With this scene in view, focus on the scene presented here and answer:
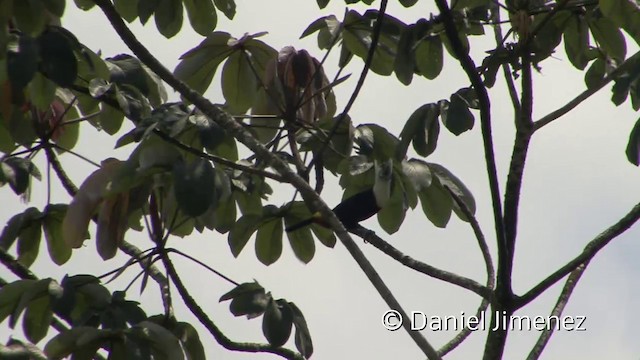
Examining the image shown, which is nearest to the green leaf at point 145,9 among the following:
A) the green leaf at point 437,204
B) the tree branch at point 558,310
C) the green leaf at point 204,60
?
the green leaf at point 204,60

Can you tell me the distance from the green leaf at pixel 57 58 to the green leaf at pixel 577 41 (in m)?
1.78

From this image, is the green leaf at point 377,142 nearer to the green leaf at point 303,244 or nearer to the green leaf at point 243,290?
the green leaf at point 303,244

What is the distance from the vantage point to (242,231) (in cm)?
325

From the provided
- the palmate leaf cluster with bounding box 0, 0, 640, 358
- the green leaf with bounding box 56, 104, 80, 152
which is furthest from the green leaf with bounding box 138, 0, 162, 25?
the green leaf with bounding box 56, 104, 80, 152

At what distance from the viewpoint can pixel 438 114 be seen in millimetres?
2898

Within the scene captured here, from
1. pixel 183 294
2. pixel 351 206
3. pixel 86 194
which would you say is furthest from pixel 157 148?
pixel 351 206

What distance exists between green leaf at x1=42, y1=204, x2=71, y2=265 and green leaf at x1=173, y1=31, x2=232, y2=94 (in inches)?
25.3

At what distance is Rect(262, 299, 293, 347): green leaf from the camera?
8.34 feet

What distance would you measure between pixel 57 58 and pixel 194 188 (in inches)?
16.7

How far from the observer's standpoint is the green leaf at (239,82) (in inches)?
137

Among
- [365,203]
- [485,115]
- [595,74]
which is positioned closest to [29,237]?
[485,115]

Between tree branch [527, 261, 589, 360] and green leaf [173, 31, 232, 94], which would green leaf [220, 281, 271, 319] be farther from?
green leaf [173, 31, 232, 94]

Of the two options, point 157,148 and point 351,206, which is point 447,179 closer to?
point 157,148

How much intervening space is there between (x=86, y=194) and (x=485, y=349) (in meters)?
1.20
